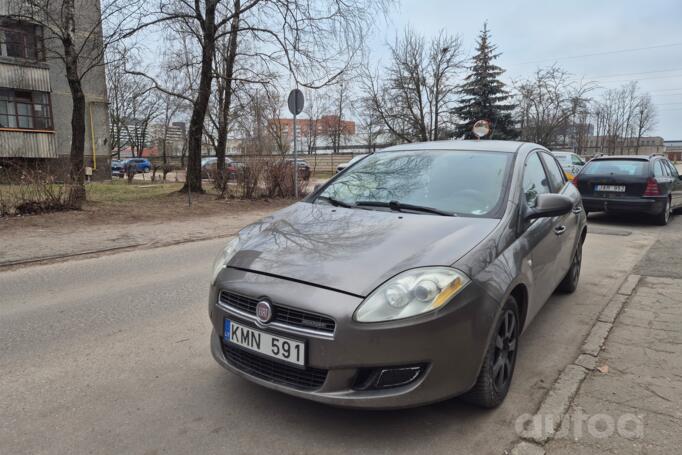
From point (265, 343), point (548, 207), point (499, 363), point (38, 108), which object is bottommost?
point (499, 363)

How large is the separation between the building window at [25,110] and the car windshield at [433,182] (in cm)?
2576

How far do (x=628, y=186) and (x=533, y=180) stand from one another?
790 cm

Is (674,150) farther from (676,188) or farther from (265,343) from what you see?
(265,343)

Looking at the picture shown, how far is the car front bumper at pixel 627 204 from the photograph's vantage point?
9953 millimetres

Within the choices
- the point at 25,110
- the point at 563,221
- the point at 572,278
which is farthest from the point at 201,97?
the point at 25,110

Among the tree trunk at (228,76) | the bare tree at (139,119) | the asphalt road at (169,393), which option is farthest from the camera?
the bare tree at (139,119)

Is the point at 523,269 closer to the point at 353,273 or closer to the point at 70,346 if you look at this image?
the point at 353,273

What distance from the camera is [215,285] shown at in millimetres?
2734

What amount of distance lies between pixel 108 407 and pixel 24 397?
1.97ft

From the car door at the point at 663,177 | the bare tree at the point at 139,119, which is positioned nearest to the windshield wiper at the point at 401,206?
the car door at the point at 663,177

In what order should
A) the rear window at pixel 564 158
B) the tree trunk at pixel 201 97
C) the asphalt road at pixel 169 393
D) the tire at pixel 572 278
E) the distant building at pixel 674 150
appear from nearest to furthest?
the asphalt road at pixel 169 393 → the tire at pixel 572 278 → the tree trunk at pixel 201 97 → the rear window at pixel 564 158 → the distant building at pixel 674 150

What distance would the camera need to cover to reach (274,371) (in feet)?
8.20

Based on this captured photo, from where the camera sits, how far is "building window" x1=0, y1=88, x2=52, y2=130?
75.9ft

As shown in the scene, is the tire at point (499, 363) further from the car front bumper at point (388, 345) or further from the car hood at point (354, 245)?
the car hood at point (354, 245)
